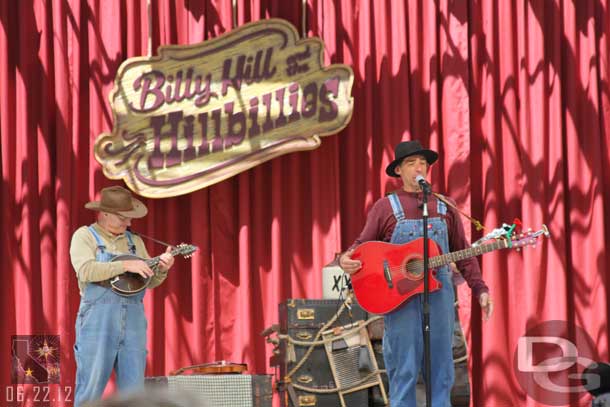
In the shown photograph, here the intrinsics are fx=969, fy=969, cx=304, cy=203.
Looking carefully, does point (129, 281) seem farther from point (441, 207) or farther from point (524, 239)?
point (524, 239)

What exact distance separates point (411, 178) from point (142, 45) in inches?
114

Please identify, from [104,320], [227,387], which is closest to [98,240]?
[104,320]

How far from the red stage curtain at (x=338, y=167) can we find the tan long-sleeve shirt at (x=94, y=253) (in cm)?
135

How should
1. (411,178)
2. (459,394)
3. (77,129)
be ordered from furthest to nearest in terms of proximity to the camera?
(77,129) → (459,394) → (411,178)

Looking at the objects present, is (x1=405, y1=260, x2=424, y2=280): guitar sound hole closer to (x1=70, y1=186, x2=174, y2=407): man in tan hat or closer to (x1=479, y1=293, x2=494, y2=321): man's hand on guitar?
(x1=479, y1=293, x2=494, y2=321): man's hand on guitar

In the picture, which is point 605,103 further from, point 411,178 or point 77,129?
point 77,129

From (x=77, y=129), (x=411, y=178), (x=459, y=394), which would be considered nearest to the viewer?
(x=411, y=178)

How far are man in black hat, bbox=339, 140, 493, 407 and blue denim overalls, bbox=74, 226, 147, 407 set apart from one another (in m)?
1.28

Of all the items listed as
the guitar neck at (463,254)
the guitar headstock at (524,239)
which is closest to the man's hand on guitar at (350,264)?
the guitar neck at (463,254)

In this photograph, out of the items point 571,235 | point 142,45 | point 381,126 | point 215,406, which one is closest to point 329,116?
point 381,126

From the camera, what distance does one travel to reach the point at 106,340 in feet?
17.3

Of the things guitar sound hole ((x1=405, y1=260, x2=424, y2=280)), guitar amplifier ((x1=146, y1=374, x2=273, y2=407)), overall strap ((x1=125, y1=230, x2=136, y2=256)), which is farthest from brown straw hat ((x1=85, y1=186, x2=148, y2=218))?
guitar sound hole ((x1=405, y1=260, x2=424, y2=280))

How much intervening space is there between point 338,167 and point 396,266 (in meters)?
2.28

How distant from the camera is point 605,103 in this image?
23.9ft
